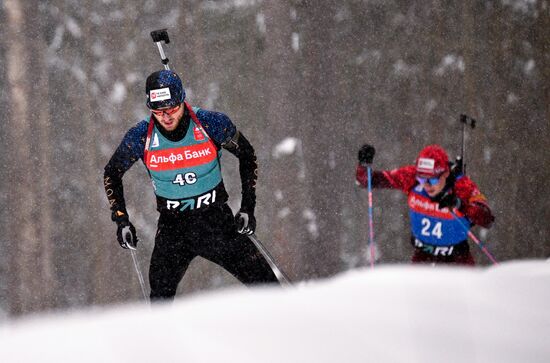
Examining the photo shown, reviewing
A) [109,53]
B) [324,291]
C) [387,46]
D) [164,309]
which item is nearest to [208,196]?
A: [164,309]

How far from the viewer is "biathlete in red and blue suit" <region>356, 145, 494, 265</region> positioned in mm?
3145

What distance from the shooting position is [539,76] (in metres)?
4.42

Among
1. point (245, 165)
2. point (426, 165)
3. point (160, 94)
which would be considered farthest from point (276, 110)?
point (160, 94)

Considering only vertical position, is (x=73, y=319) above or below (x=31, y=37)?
below

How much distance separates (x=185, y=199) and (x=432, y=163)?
5.04 feet

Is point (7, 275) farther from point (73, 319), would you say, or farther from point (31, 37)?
point (31, 37)

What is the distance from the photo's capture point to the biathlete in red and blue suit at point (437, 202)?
10.3 ft

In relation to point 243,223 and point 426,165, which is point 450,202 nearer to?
point 426,165

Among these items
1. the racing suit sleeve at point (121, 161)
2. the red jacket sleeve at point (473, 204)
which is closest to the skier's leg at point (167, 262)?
the racing suit sleeve at point (121, 161)

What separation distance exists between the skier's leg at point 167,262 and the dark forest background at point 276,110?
2.24ft

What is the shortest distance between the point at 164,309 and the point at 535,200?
142 inches

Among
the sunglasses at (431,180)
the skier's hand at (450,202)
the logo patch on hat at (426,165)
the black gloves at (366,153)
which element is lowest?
the skier's hand at (450,202)

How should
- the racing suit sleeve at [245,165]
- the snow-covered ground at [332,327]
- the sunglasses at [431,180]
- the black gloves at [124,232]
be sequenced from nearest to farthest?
the snow-covered ground at [332,327], the black gloves at [124,232], the racing suit sleeve at [245,165], the sunglasses at [431,180]

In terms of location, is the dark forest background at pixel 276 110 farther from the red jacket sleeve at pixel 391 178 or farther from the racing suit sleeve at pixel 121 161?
the racing suit sleeve at pixel 121 161
